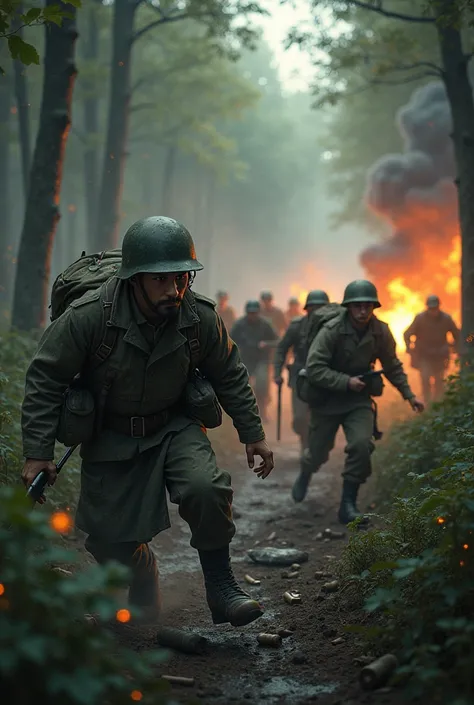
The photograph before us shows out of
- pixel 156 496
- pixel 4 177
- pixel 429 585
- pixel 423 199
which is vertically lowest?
pixel 429 585

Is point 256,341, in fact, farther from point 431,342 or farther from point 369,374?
point 369,374

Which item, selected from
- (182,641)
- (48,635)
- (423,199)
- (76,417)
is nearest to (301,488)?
(182,641)

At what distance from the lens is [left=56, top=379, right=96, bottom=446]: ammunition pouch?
14.0 feet

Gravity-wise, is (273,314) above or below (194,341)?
above

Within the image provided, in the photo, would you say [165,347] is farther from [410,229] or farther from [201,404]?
[410,229]

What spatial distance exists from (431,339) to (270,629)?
33.1 feet

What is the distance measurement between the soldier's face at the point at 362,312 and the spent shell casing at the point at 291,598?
9.73ft

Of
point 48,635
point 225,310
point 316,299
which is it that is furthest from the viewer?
point 225,310

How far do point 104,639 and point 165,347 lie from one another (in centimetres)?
216

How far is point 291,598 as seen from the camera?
511cm

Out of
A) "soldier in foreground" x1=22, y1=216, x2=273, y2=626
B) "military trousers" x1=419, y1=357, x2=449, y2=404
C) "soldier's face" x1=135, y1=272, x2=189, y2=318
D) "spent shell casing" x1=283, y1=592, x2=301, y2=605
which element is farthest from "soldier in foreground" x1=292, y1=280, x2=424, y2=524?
"military trousers" x1=419, y1=357, x2=449, y2=404

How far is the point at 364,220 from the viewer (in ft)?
107

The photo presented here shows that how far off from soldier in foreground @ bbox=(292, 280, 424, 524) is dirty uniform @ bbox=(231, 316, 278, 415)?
6.77 m

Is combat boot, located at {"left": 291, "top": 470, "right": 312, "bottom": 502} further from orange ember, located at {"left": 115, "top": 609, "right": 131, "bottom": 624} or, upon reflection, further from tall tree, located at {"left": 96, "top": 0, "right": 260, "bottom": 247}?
tall tree, located at {"left": 96, "top": 0, "right": 260, "bottom": 247}
